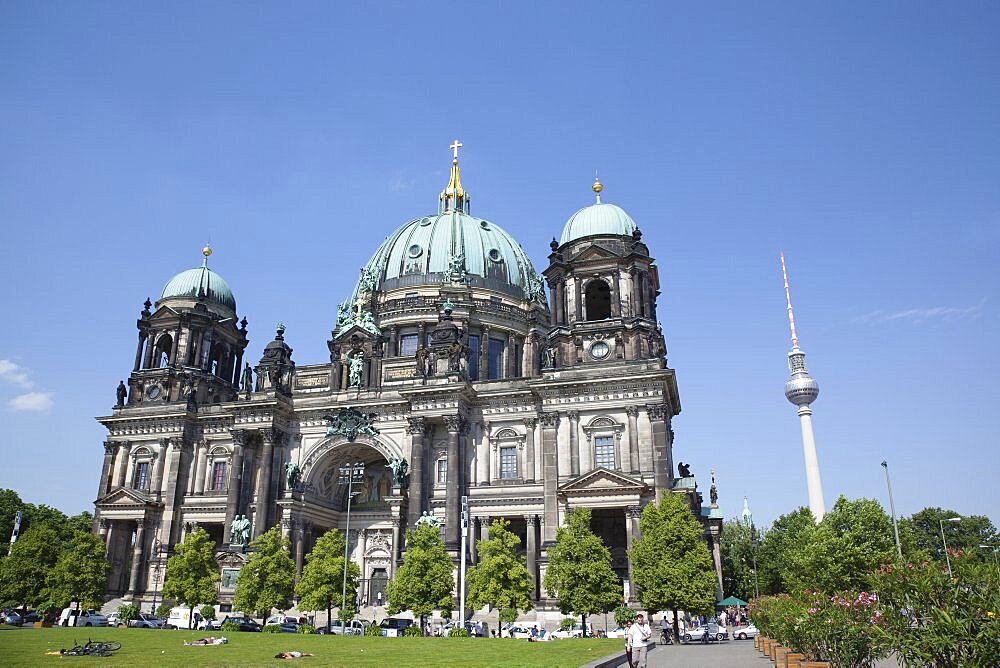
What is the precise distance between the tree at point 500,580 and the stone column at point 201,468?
2723cm

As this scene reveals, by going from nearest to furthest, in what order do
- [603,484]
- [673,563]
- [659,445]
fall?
[673,563], [603,484], [659,445]

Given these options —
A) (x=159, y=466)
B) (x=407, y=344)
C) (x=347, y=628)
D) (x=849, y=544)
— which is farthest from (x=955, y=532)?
(x=159, y=466)

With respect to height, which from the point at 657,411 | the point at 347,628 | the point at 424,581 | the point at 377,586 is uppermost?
the point at 657,411

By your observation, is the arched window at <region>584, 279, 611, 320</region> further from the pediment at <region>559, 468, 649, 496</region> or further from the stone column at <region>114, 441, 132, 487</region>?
the stone column at <region>114, 441, 132, 487</region>

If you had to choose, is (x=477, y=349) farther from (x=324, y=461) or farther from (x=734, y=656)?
(x=734, y=656)

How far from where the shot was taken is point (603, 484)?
50062mm

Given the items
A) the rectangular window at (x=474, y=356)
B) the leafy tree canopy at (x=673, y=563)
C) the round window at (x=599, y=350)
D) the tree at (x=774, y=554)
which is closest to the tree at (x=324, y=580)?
the leafy tree canopy at (x=673, y=563)

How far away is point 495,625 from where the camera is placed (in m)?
48.9

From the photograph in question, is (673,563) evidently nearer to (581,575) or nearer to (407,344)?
(581,575)

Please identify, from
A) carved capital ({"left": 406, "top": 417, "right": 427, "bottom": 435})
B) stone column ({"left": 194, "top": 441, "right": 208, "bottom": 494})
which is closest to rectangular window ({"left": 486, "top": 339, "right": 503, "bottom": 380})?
carved capital ({"left": 406, "top": 417, "right": 427, "bottom": 435})

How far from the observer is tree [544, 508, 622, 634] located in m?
43.1

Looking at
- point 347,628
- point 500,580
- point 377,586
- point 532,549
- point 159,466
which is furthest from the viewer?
point 159,466

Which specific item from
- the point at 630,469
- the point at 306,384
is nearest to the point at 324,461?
the point at 306,384

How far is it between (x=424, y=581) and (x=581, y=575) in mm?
9557
